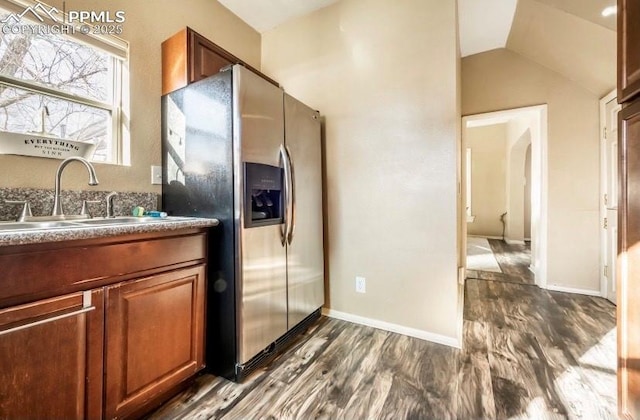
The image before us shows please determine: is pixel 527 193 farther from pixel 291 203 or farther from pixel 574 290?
pixel 291 203

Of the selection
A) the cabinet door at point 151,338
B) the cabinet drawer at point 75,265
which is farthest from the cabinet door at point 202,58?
the cabinet door at point 151,338

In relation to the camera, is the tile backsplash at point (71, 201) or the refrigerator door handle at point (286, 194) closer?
the tile backsplash at point (71, 201)

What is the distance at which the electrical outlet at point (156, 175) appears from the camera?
1.85 metres

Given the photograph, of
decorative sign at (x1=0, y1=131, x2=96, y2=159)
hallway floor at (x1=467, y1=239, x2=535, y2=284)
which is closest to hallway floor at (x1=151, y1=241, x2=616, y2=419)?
hallway floor at (x1=467, y1=239, x2=535, y2=284)

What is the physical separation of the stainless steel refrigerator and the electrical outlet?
4cm

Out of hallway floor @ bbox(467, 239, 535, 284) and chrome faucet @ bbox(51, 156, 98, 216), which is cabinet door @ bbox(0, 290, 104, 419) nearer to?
chrome faucet @ bbox(51, 156, 98, 216)

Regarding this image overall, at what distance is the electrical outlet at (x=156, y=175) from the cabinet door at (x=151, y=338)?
83 centimetres

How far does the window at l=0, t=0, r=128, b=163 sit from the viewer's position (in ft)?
4.52

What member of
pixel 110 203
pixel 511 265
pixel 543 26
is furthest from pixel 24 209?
pixel 511 265

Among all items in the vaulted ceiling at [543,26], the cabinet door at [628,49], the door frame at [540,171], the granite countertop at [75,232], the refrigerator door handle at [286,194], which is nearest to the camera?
the granite countertop at [75,232]

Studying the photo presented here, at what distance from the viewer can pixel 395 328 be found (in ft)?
6.84

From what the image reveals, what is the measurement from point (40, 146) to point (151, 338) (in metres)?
1.19

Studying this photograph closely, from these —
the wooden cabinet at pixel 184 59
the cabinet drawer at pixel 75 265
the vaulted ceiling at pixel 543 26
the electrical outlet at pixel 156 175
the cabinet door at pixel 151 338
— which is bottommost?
the cabinet door at pixel 151 338

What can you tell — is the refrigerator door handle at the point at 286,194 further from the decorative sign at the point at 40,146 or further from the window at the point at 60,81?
the decorative sign at the point at 40,146
